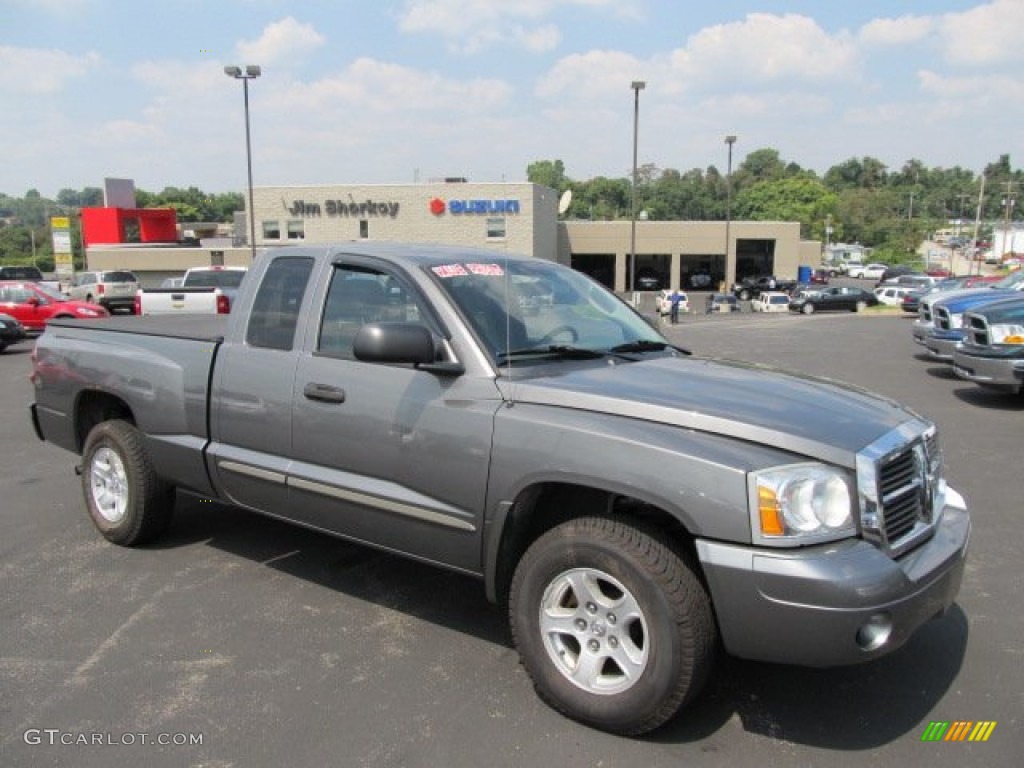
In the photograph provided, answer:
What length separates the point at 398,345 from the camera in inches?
135

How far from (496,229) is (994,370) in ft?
126

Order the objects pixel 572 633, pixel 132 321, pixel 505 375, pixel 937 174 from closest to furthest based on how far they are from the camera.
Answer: pixel 572 633 → pixel 505 375 → pixel 132 321 → pixel 937 174

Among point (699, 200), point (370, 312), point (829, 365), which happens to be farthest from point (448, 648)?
point (699, 200)

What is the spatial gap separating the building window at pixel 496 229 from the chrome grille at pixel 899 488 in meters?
43.8

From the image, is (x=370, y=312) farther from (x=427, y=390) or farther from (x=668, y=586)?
(x=668, y=586)

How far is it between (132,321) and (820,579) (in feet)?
16.8

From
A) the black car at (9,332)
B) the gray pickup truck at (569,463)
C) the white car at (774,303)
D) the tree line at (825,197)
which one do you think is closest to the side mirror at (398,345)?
the gray pickup truck at (569,463)

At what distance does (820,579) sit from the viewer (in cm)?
271

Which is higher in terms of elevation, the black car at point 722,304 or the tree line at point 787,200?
the tree line at point 787,200

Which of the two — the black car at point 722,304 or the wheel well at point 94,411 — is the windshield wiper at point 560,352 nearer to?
the wheel well at point 94,411

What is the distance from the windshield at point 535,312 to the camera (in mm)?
3732

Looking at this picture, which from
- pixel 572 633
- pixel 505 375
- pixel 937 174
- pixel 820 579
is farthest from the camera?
pixel 937 174

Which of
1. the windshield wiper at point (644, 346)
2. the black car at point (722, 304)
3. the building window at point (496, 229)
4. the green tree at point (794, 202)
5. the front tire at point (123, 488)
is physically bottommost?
the black car at point (722, 304)

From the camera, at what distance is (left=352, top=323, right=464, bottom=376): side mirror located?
3432 millimetres
